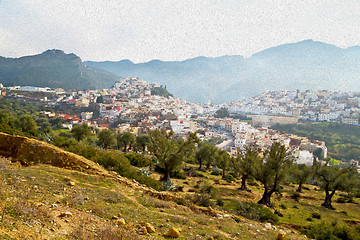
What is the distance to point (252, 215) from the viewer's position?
793cm

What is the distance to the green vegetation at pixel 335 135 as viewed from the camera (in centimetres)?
5213

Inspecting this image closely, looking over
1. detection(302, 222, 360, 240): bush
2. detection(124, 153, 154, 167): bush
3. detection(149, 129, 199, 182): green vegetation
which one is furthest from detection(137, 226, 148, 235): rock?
detection(124, 153, 154, 167): bush

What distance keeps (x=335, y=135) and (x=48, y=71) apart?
171206 millimetres

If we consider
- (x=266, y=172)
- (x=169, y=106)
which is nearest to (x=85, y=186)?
(x=266, y=172)

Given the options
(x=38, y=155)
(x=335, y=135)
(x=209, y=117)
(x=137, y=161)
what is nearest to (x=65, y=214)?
(x=38, y=155)

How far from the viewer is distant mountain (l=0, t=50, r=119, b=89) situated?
127 metres

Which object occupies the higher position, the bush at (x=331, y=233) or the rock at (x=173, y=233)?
the rock at (x=173, y=233)

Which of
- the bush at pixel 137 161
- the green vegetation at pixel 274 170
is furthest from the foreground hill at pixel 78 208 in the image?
the bush at pixel 137 161

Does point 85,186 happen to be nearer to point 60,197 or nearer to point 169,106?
point 60,197

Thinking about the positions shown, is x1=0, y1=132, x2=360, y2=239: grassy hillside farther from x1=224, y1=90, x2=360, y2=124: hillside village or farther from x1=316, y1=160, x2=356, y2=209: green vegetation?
x1=224, y1=90, x2=360, y2=124: hillside village

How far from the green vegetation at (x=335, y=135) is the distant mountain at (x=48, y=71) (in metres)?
137

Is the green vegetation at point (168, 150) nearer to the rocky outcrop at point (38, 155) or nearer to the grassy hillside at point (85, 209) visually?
the grassy hillside at point (85, 209)

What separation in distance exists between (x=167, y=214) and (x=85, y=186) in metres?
2.73

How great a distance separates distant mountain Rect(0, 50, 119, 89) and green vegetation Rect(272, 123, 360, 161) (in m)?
137
